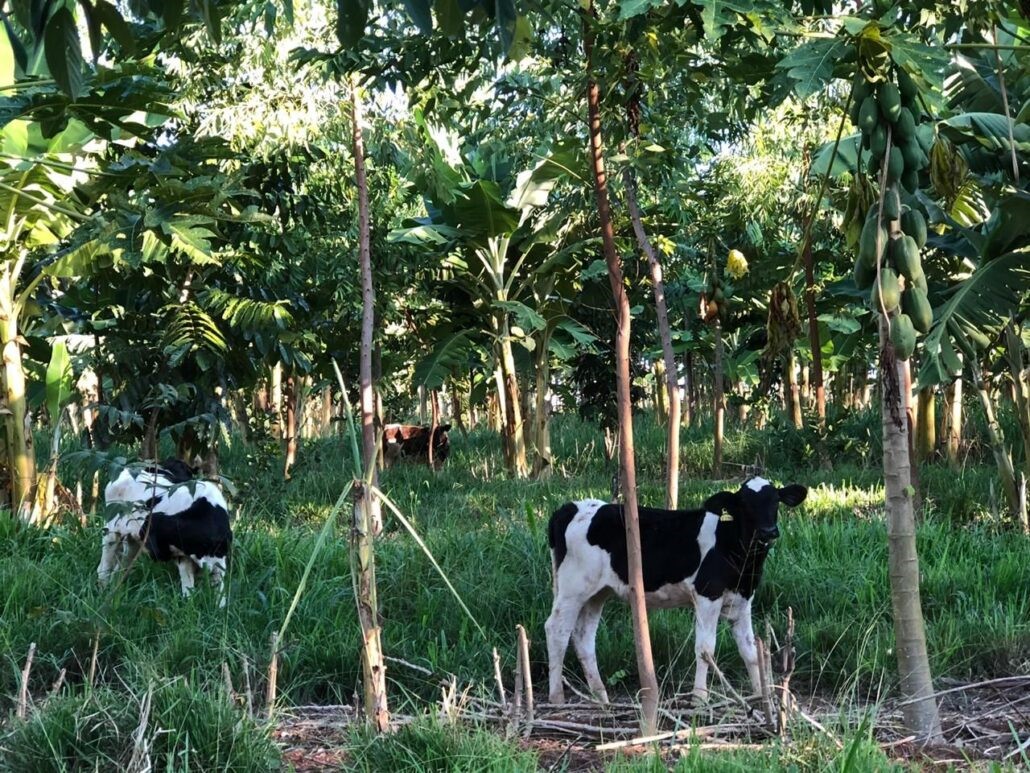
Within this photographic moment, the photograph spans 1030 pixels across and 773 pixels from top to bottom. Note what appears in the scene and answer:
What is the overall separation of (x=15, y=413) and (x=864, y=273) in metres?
7.87

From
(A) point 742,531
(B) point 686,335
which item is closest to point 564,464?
(B) point 686,335

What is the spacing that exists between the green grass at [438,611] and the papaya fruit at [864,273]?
185cm

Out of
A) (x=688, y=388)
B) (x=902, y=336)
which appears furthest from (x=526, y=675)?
(x=688, y=388)

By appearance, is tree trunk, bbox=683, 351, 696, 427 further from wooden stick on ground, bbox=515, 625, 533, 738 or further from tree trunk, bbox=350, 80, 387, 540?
wooden stick on ground, bbox=515, 625, 533, 738

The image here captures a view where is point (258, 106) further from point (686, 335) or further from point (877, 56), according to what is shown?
point (686, 335)

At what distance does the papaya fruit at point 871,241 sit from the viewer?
4457 mm

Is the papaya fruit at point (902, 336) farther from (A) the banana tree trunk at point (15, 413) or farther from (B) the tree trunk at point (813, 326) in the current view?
(B) the tree trunk at point (813, 326)

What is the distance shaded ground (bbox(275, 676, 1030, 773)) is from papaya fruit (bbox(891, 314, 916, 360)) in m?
1.49

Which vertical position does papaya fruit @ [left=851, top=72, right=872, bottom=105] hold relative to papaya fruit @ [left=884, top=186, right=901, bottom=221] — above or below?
above

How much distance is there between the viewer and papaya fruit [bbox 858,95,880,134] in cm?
447

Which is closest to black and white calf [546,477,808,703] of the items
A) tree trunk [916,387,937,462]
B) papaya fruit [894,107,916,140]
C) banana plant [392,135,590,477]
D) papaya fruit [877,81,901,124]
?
papaya fruit [894,107,916,140]

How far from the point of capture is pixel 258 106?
8266 millimetres

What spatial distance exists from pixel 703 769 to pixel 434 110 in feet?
12.6

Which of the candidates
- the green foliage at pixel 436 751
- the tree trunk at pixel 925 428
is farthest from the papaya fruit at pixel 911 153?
the tree trunk at pixel 925 428
